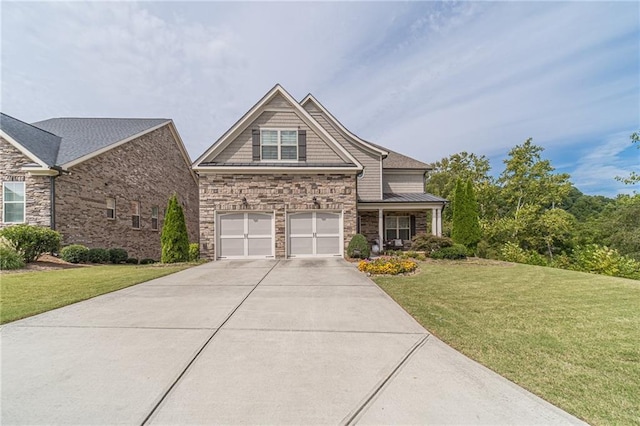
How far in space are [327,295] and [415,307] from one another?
1888 mm

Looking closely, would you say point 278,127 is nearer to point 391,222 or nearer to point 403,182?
point 391,222

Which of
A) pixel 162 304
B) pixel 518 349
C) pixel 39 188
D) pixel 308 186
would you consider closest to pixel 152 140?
pixel 39 188

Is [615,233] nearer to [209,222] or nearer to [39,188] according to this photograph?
[209,222]

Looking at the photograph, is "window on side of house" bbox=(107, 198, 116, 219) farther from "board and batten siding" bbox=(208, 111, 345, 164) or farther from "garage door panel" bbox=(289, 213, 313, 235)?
"garage door panel" bbox=(289, 213, 313, 235)

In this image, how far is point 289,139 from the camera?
43.3 feet

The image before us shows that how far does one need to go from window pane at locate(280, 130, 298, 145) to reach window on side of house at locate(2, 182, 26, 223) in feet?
36.1

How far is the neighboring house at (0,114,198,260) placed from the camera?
11.7m

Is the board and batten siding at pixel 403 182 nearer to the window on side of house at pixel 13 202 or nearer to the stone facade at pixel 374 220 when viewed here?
the stone facade at pixel 374 220

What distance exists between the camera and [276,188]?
12.8 meters

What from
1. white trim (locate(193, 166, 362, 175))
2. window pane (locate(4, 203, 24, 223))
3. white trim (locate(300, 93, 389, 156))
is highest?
white trim (locate(300, 93, 389, 156))

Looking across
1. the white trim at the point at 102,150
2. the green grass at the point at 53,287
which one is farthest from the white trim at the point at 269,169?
the white trim at the point at 102,150

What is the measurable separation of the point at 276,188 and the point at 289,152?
73.1 inches

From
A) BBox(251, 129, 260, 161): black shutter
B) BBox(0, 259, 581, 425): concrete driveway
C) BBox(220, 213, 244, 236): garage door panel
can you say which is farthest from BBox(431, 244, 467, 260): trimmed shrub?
BBox(251, 129, 260, 161): black shutter

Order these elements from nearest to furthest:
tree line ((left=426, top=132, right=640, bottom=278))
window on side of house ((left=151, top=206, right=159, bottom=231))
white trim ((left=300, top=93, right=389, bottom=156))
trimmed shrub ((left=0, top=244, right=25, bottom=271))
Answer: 1. trimmed shrub ((left=0, top=244, right=25, bottom=271))
2. white trim ((left=300, top=93, right=389, bottom=156))
3. window on side of house ((left=151, top=206, right=159, bottom=231))
4. tree line ((left=426, top=132, right=640, bottom=278))
